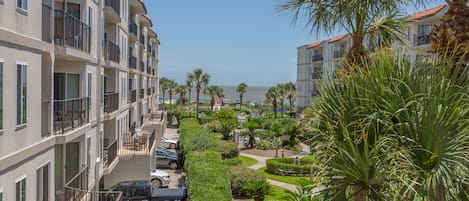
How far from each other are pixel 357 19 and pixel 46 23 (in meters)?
8.45

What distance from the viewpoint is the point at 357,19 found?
1124 cm

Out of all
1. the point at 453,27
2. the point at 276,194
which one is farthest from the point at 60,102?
the point at 276,194

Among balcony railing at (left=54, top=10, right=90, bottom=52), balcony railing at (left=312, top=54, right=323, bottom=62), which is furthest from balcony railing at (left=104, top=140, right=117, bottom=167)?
balcony railing at (left=312, top=54, right=323, bottom=62)

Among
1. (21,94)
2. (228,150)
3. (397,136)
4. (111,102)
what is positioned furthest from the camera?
(228,150)

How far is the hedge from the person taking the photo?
19.4m

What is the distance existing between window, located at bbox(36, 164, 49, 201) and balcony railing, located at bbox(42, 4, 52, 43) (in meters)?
3.65

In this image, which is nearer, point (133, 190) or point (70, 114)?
point (70, 114)

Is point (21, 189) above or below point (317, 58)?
below

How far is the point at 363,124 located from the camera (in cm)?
651

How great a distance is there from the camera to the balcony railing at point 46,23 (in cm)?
1232

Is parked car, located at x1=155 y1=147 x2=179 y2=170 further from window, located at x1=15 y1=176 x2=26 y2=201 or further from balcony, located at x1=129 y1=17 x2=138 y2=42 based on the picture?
window, located at x1=15 y1=176 x2=26 y2=201

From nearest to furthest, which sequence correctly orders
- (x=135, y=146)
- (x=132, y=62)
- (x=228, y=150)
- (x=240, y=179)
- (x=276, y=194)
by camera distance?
(x=135, y=146) < (x=240, y=179) < (x=276, y=194) < (x=132, y=62) < (x=228, y=150)

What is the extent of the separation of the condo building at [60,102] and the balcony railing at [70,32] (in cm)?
3

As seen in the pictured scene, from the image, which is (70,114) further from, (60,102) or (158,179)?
(158,179)
